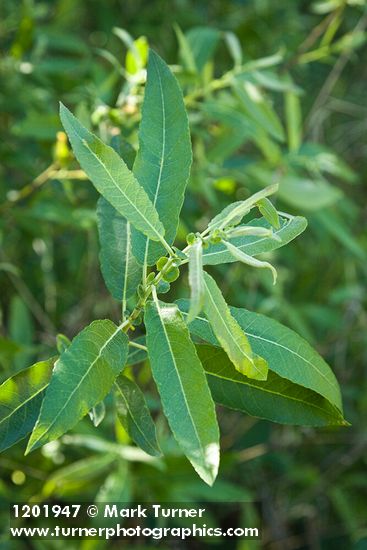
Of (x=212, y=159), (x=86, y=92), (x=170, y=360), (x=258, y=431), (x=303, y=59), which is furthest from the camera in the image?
(x=258, y=431)

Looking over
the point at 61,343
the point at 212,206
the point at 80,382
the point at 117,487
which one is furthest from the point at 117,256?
the point at 212,206

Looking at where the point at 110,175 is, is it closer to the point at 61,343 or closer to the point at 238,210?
the point at 238,210

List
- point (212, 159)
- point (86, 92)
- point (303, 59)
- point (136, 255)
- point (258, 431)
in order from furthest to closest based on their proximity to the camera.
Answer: point (258, 431)
point (303, 59)
point (212, 159)
point (86, 92)
point (136, 255)

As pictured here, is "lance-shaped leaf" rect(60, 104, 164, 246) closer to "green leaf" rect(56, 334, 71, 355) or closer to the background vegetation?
"green leaf" rect(56, 334, 71, 355)

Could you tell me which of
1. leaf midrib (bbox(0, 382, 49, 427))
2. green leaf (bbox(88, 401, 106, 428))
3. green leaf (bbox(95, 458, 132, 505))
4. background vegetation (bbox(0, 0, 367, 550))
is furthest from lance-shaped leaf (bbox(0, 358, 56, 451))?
green leaf (bbox(95, 458, 132, 505))

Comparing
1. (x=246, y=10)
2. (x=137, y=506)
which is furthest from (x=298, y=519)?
(x=246, y=10)

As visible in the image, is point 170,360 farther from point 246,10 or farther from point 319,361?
point 246,10

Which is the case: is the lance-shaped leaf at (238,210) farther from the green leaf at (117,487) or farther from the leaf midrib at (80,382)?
the green leaf at (117,487)
